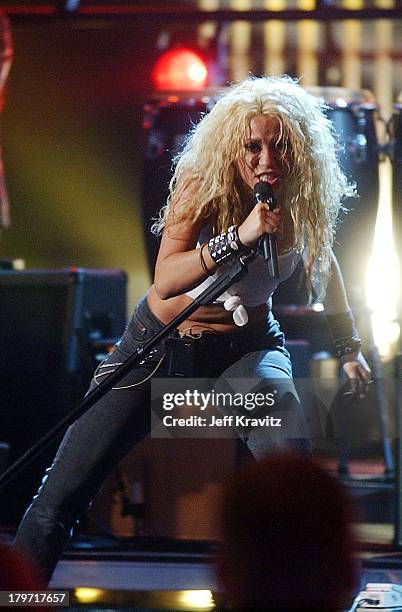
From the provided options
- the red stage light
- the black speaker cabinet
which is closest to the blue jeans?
the black speaker cabinet

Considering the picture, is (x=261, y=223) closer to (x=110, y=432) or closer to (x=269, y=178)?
(x=269, y=178)

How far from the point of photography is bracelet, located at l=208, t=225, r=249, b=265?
7.32 feet

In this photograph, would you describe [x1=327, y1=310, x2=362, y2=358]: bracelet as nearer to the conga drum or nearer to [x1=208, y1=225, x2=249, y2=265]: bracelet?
[x1=208, y1=225, x2=249, y2=265]: bracelet

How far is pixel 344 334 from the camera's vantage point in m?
2.74

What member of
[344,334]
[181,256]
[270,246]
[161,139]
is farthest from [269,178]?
[161,139]

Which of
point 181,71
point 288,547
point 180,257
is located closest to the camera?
point 288,547

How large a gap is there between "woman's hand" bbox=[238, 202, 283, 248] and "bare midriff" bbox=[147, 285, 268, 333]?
1.41 ft

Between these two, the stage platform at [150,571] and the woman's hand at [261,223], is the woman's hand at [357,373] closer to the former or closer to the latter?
the stage platform at [150,571]

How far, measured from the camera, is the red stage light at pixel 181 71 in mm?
4719

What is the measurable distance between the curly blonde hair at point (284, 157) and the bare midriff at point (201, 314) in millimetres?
190

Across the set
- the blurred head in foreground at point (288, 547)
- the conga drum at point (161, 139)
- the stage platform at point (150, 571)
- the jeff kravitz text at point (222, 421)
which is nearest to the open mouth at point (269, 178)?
the jeff kravitz text at point (222, 421)

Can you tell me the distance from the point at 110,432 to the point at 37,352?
139 cm

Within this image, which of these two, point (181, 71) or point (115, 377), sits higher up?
point (181, 71)

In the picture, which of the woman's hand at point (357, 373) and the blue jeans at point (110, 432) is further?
the woman's hand at point (357, 373)
